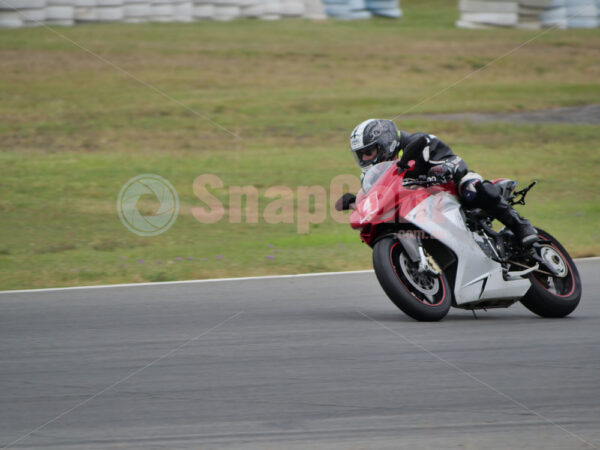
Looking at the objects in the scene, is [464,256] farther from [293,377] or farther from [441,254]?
[293,377]

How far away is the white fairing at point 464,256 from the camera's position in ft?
20.3

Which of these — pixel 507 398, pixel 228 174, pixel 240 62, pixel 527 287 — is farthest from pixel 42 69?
pixel 507 398

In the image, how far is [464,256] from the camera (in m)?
6.21

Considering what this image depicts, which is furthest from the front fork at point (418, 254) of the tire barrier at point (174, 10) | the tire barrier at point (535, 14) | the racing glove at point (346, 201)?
the tire barrier at point (535, 14)

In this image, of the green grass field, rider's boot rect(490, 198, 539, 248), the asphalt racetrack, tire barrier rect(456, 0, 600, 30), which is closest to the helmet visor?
rider's boot rect(490, 198, 539, 248)

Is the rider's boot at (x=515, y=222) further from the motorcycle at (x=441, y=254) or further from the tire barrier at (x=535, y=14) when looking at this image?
the tire barrier at (x=535, y=14)

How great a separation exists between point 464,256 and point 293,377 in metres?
1.77

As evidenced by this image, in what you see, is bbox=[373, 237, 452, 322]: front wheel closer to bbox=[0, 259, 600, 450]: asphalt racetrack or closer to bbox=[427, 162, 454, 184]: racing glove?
bbox=[0, 259, 600, 450]: asphalt racetrack

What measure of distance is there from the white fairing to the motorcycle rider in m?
0.17

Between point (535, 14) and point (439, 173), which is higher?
point (535, 14)

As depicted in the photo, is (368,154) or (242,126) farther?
(242,126)

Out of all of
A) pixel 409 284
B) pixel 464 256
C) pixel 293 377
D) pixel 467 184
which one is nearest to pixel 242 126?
pixel 467 184

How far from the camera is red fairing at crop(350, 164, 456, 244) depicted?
20.1ft

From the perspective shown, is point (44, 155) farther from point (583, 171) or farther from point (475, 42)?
point (475, 42)
